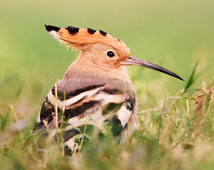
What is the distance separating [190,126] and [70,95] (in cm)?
77

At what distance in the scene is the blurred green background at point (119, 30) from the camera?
7.88m

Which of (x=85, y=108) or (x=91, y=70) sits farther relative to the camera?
(x=91, y=70)

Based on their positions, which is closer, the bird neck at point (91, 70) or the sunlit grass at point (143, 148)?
the sunlit grass at point (143, 148)

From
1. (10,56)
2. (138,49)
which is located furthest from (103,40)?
(138,49)

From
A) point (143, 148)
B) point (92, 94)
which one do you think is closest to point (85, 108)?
point (92, 94)

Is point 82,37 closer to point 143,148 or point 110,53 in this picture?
point 110,53

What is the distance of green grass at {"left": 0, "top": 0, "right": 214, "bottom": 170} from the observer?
304 centimetres

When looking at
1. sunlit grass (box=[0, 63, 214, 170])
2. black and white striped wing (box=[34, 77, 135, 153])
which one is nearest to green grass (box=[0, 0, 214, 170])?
sunlit grass (box=[0, 63, 214, 170])

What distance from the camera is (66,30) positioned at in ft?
13.2

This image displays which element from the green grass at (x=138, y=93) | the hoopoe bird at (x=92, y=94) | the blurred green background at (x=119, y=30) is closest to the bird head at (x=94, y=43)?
the hoopoe bird at (x=92, y=94)

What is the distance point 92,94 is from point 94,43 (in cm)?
70

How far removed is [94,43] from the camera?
404cm

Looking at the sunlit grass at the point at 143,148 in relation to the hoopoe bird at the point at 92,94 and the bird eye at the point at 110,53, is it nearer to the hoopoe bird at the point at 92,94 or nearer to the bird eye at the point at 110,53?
the hoopoe bird at the point at 92,94

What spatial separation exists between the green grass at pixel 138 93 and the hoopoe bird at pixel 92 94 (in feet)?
0.40
